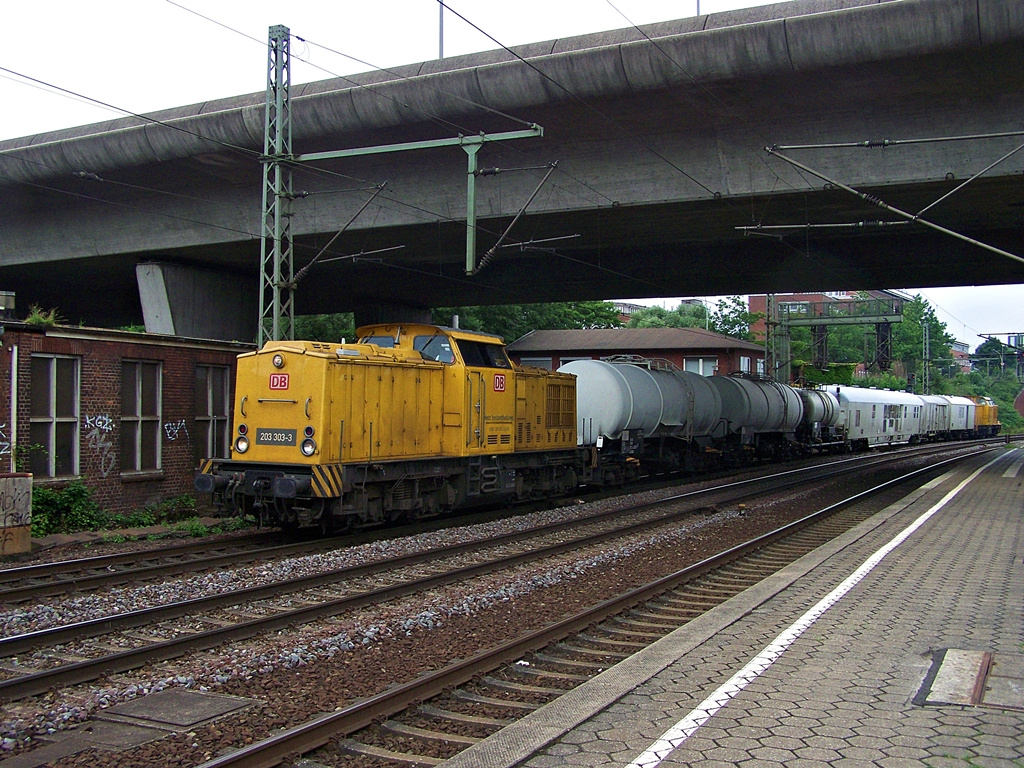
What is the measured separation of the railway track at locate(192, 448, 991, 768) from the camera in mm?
5379

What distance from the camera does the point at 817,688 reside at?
5.94m

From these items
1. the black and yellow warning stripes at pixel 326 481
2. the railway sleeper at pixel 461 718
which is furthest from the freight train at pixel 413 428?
the railway sleeper at pixel 461 718

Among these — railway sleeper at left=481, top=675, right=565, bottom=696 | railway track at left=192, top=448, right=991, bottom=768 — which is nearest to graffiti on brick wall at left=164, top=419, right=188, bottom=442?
railway track at left=192, top=448, right=991, bottom=768

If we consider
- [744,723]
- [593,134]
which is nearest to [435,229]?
[593,134]

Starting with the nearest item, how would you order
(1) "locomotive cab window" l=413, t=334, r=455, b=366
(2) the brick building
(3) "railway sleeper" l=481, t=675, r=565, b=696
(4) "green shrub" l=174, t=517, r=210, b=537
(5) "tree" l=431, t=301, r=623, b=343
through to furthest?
(3) "railway sleeper" l=481, t=675, r=565, b=696
(2) the brick building
(4) "green shrub" l=174, t=517, r=210, b=537
(1) "locomotive cab window" l=413, t=334, r=455, b=366
(5) "tree" l=431, t=301, r=623, b=343

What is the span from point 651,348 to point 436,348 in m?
40.8

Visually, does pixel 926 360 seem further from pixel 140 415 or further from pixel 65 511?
pixel 65 511

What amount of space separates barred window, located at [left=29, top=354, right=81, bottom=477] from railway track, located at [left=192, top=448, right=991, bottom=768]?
10.2m

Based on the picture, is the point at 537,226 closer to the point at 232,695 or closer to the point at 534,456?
the point at 534,456

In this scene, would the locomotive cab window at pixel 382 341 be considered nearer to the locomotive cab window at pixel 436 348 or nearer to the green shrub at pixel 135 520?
the locomotive cab window at pixel 436 348

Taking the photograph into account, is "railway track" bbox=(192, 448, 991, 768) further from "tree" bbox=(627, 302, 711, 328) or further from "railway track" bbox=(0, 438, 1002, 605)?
"tree" bbox=(627, 302, 711, 328)

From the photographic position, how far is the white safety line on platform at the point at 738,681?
4805 millimetres

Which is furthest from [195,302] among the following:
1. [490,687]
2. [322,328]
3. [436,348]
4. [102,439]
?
[322,328]

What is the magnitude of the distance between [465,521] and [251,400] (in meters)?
4.56
